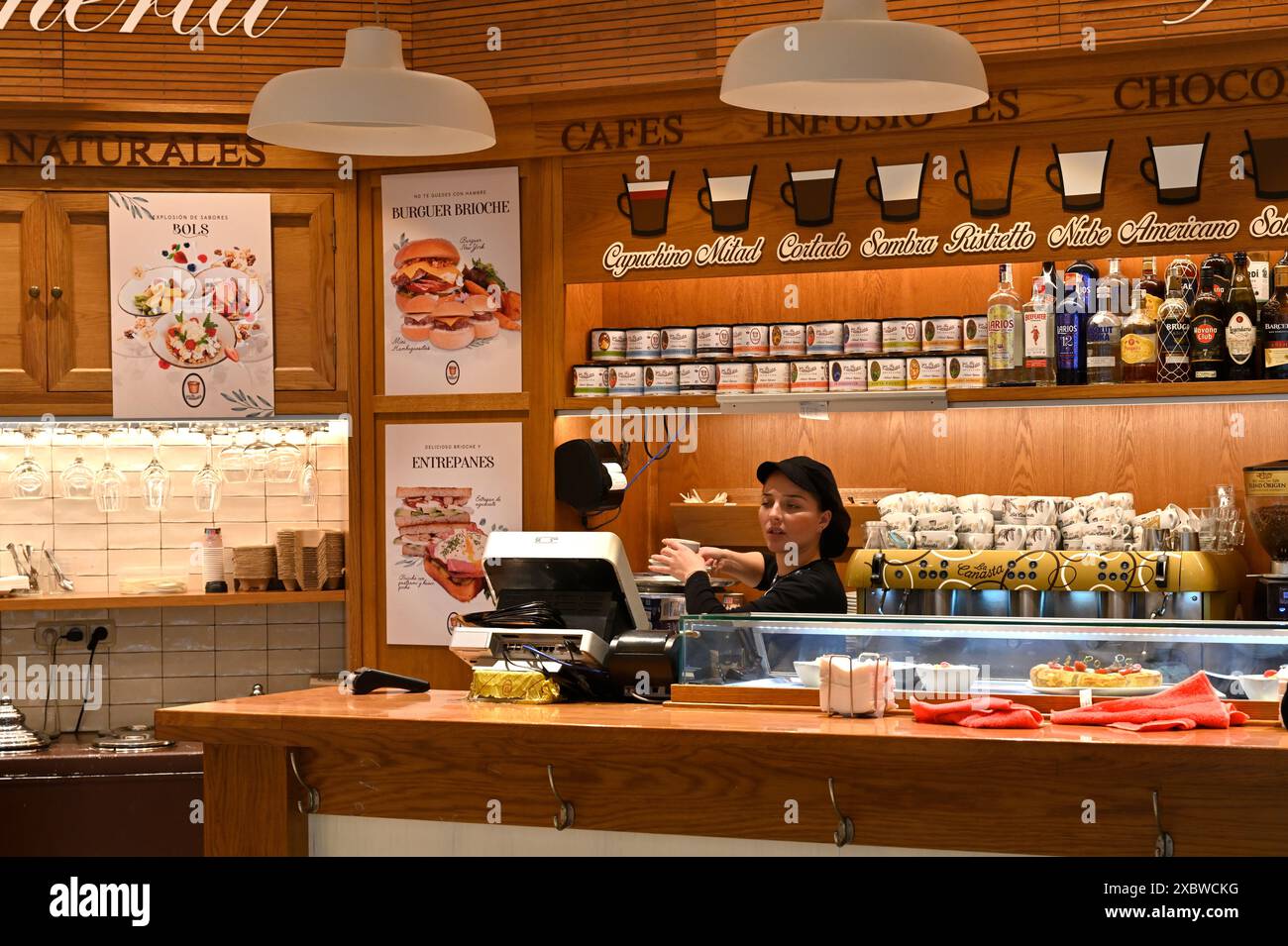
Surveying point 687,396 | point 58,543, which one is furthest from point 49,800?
point 687,396

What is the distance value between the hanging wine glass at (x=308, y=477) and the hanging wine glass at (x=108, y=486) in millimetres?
676

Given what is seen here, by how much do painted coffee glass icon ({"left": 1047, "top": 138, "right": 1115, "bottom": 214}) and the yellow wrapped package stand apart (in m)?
2.40

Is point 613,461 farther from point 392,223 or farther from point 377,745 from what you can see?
point 377,745

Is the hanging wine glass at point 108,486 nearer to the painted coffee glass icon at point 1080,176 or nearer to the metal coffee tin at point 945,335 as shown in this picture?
the metal coffee tin at point 945,335

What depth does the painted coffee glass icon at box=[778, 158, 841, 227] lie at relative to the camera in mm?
4855

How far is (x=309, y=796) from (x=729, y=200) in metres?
2.60

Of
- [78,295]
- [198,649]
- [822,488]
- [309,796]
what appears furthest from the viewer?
[198,649]

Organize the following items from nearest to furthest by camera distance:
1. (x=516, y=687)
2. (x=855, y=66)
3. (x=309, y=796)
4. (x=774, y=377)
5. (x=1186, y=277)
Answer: (x=855, y=66) → (x=309, y=796) → (x=516, y=687) → (x=1186, y=277) → (x=774, y=377)

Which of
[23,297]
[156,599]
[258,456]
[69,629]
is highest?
[23,297]

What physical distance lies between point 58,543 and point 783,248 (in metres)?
2.97

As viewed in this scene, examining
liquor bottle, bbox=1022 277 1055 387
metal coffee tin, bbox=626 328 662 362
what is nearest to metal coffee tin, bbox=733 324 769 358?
metal coffee tin, bbox=626 328 662 362

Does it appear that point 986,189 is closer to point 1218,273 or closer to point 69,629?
point 1218,273

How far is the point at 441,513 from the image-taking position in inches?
204

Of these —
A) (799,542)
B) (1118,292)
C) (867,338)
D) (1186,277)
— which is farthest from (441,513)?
(1186,277)
